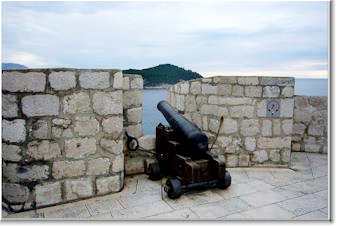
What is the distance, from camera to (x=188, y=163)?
4055 millimetres

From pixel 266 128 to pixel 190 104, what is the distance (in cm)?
138

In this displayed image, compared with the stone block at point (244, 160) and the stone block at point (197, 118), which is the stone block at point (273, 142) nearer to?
the stone block at point (244, 160)

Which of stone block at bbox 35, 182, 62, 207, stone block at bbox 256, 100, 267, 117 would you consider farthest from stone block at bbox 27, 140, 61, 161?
stone block at bbox 256, 100, 267, 117

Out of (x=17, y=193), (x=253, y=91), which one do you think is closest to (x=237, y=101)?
(x=253, y=91)

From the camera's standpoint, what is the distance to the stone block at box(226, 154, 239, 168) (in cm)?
538

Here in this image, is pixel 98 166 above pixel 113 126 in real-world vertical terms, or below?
below

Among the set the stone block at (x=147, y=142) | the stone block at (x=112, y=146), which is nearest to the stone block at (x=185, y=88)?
the stone block at (x=147, y=142)

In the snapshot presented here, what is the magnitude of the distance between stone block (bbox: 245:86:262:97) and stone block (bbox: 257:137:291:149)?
742 mm

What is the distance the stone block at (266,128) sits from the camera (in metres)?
5.34

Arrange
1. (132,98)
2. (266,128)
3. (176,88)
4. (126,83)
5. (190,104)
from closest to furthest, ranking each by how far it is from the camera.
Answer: (126,83)
(132,98)
(266,128)
(190,104)
(176,88)

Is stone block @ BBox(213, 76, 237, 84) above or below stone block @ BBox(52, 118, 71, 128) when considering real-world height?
above

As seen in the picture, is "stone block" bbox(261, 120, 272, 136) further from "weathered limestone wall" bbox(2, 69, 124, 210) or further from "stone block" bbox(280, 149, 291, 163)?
"weathered limestone wall" bbox(2, 69, 124, 210)

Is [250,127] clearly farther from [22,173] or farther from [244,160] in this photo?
[22,173]

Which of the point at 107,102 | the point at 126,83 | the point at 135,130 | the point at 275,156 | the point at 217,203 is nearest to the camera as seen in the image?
the point at 217,203
